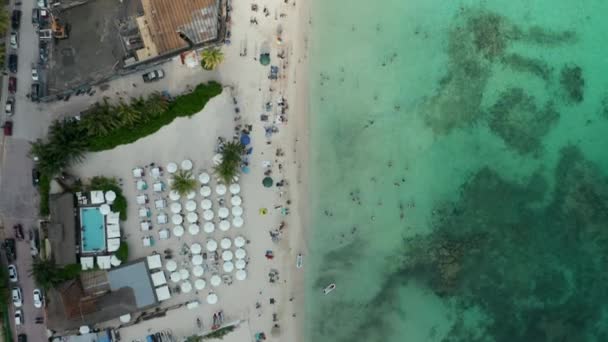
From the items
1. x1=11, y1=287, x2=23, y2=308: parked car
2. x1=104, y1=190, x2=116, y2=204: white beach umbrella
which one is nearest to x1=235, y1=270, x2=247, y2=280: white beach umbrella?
x1=104, y1=190, x2=116, y2=204: white beach umbrella

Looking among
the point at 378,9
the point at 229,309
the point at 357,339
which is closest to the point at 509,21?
the point at 378,9

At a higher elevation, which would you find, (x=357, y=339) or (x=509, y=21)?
(x=509, y=21)

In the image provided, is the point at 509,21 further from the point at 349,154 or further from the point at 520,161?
the point at 349,154

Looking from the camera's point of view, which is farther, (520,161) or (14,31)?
(520,161)

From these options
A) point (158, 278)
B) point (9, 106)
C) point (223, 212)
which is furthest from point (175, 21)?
point (158, 278)

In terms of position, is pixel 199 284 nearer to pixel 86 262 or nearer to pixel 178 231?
pixel 178 231

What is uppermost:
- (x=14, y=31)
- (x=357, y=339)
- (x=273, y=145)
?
(x=14, y=31)
